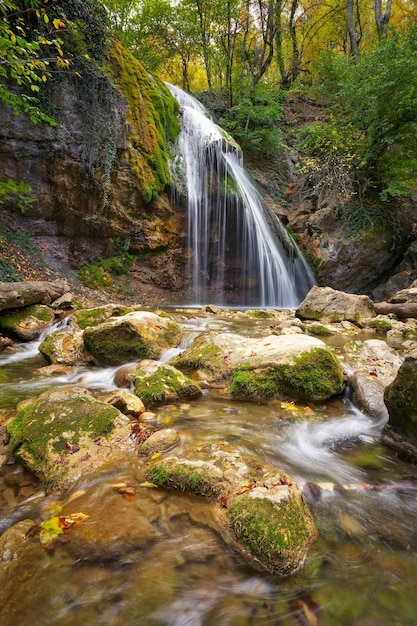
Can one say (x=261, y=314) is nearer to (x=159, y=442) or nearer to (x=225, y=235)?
(x=225, y=235)

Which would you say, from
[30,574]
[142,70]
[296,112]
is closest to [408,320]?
[30,574]

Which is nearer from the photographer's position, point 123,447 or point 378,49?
point 123,447

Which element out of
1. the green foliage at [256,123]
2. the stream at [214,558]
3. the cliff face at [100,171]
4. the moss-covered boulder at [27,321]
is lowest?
the stream at [214,558]

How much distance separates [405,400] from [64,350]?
421cm

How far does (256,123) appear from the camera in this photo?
54.7 feet

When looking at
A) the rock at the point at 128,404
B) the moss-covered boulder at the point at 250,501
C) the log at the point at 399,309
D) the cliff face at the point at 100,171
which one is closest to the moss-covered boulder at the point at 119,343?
the rock at the point at 128,404

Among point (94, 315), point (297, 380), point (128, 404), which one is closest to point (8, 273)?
point (94, 315)

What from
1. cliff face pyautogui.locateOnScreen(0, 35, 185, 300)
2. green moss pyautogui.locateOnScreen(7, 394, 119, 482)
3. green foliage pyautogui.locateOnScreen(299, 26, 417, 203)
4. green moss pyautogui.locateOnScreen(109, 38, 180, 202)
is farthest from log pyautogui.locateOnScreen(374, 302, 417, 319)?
green moss pyautogui.locateOnScreen(7, 394, 119, 482)

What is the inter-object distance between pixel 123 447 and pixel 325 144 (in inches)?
595

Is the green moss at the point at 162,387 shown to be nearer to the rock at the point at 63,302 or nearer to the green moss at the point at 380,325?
the rock at the point at 63,302

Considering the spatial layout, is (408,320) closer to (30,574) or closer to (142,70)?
(30,574)

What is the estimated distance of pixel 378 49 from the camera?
11984 millimetres

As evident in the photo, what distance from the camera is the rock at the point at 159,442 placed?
2445mm

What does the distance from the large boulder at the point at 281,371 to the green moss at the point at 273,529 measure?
1759mm
